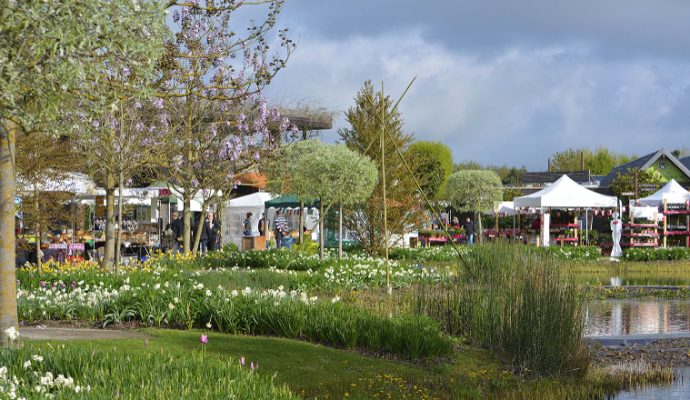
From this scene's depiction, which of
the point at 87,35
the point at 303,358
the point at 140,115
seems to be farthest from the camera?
the point at 140,115

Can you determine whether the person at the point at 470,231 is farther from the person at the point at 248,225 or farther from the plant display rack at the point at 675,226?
the person at the point at 248,225

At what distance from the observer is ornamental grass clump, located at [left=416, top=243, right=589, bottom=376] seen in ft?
29.3

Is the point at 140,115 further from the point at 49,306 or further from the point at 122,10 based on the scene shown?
the point at 122,10

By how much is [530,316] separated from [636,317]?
7.04 m

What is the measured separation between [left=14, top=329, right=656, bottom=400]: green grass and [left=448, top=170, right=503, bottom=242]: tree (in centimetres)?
2744

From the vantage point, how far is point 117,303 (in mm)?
11234

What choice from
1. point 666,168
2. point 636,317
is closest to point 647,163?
point 666,168

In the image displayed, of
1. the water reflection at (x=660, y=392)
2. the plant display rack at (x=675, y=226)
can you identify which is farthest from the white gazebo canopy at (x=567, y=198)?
the water reflection at (x=660, y=392)

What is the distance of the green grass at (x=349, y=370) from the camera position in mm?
7430

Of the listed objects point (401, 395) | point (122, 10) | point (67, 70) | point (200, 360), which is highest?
point (122, 10)

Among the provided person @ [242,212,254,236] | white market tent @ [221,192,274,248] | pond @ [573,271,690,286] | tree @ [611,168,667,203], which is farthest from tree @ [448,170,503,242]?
tree @ [611,168,667,203]

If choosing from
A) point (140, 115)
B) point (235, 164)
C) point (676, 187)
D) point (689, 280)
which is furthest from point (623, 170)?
point (140, 115)

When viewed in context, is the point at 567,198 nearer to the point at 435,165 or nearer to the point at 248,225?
the point at 248,225

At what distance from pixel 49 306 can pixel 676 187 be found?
31.6m
